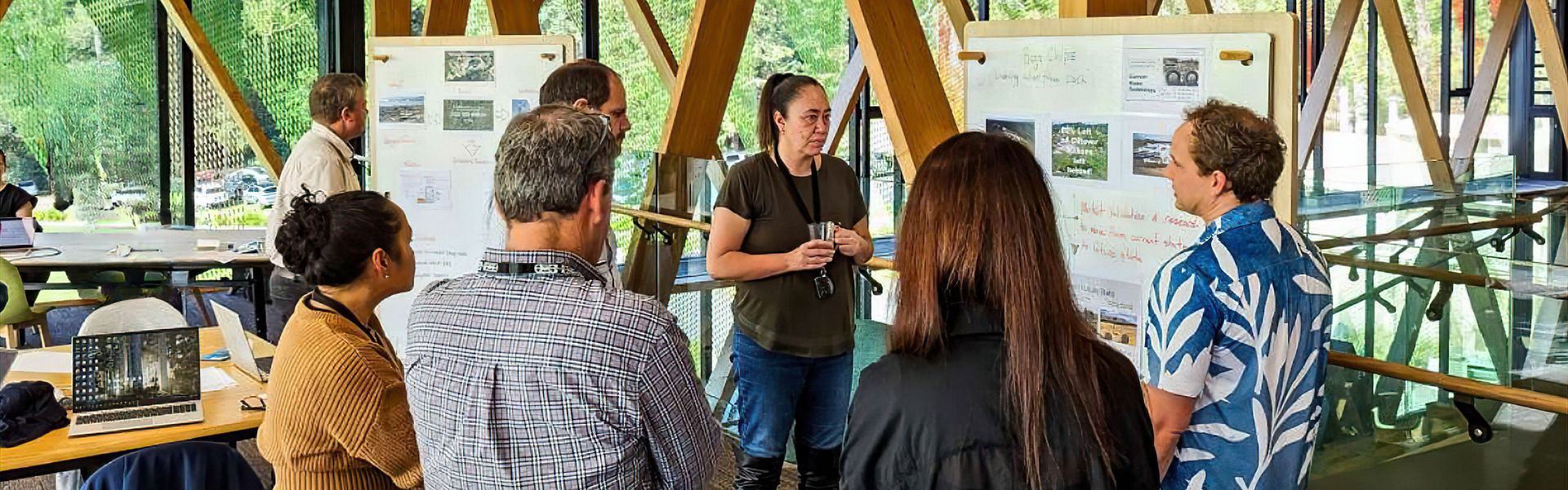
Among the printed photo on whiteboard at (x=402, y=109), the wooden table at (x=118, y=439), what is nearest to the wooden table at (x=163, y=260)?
the printed photo on whiteboard at (x=402, y=109)

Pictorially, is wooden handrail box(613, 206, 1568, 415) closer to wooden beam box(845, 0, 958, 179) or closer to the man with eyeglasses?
the man with eyeglasses

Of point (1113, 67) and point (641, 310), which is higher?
point (1113, 67)

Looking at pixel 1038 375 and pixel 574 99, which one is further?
pixel 574 99

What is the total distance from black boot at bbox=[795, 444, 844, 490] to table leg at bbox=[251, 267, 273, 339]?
4557 millimetres

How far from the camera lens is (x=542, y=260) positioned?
2064mm

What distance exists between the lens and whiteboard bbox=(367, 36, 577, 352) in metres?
5.80

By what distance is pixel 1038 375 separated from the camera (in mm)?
1717

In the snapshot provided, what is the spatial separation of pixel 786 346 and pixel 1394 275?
5.11ft

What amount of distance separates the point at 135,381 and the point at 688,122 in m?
2.45

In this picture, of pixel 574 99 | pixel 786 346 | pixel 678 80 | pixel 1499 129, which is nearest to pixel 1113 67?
pixel 786 346

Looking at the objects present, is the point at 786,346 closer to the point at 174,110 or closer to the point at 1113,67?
the point at 1113,67

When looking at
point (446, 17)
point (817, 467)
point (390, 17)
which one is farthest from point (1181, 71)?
point (390, 17)

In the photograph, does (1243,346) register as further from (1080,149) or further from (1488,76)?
(1488,76)

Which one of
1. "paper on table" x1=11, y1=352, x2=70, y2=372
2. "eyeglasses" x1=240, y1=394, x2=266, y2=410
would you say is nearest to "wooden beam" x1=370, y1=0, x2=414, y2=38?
"paper on table" x1=11, y1=352, x2=70, y2=372
